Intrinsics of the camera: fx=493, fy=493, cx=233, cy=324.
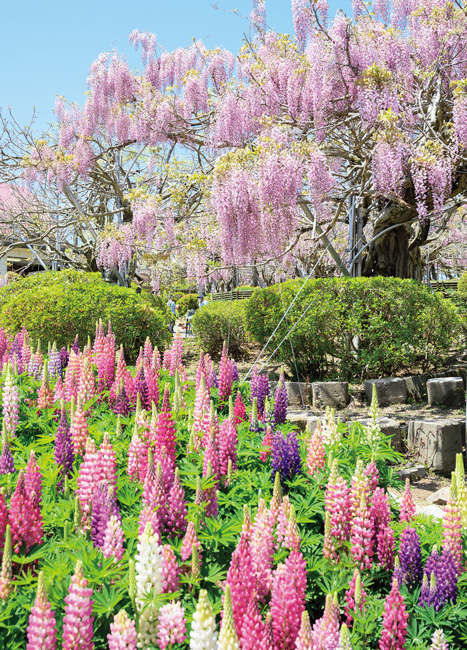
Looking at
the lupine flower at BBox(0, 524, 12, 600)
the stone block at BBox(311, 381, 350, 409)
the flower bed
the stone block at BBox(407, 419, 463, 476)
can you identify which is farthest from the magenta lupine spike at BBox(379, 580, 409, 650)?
the stone block at BBox(311, 381, 350, 409)

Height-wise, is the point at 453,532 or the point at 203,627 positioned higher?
the point at 203,627

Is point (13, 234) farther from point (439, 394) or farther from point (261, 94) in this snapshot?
point (439, 394)

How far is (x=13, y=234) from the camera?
16812 millimetres

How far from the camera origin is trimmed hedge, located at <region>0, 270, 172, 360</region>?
8.80m

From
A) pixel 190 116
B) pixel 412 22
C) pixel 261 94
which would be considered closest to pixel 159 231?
pixel 190 116

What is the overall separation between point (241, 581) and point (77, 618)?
49 centimetres

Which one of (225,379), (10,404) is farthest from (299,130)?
(10,404)

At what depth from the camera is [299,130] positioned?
31.2ft

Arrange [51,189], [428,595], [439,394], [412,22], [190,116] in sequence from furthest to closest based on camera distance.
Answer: [51,189] → [190,116] → [412,22] → [439,394] → [428,595]

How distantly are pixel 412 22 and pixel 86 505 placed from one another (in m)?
10.7

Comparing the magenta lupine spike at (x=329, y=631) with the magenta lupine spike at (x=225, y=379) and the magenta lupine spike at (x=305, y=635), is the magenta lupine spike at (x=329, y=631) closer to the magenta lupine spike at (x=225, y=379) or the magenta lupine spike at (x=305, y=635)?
the magenta lupine spike at (x=305, y=635)

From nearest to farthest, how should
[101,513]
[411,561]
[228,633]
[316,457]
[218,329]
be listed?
[228,633], [101,513], [411,561], [316,457], [218,329]

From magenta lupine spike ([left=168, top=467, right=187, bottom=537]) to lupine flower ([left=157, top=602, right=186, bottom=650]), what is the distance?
1.64 ft

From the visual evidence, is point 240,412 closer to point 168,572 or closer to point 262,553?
point 262,553
